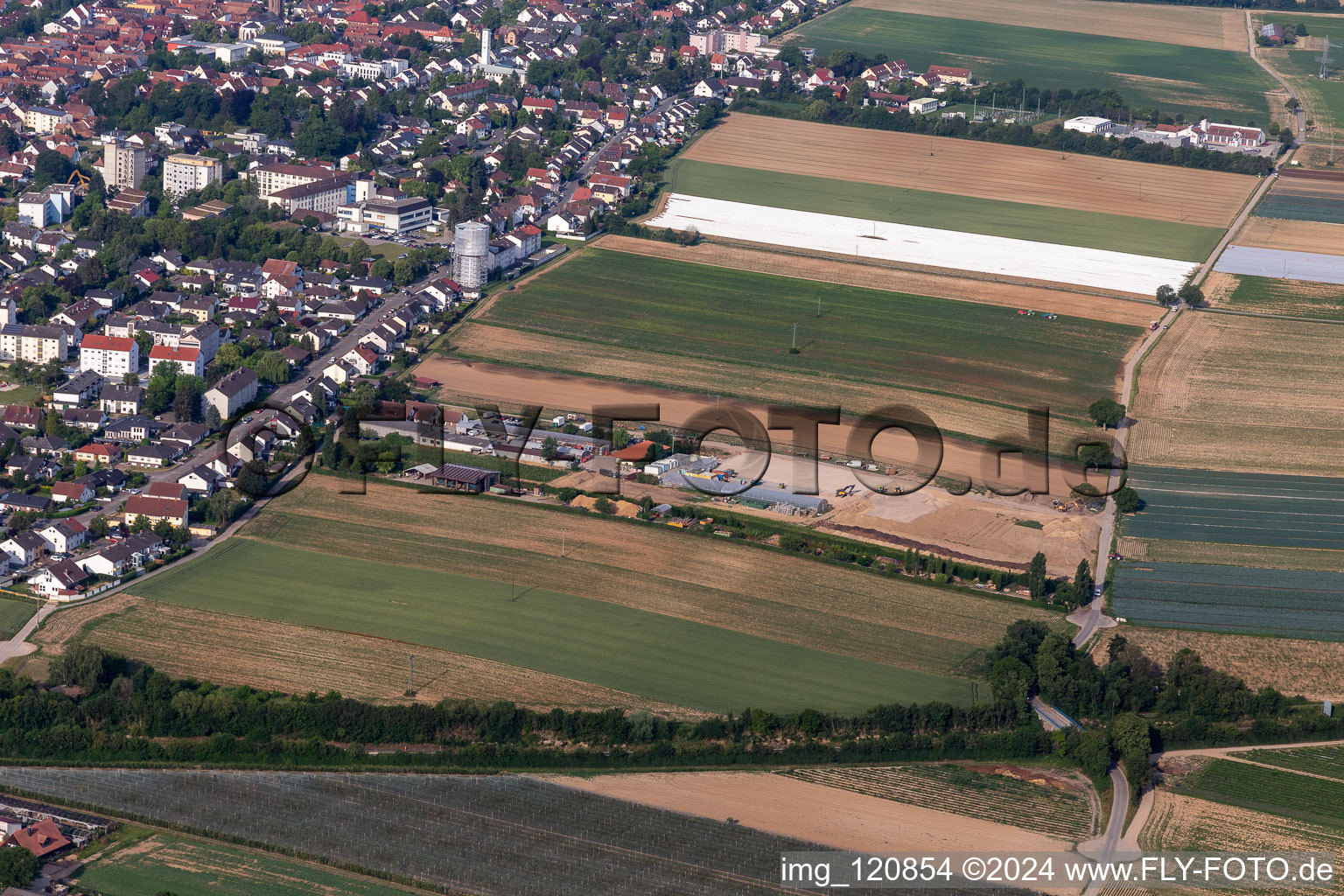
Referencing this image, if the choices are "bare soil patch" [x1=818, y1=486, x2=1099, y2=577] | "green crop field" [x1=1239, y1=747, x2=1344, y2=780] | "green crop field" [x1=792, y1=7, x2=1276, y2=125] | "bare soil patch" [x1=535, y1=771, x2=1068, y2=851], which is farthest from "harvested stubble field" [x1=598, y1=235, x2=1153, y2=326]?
"bare soil patch" [x1=535, y1=771, x2=1068, y2=851]

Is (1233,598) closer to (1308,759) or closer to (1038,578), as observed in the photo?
(1038,578)

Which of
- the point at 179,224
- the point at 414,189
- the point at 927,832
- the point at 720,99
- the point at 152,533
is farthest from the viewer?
the point at 720,99

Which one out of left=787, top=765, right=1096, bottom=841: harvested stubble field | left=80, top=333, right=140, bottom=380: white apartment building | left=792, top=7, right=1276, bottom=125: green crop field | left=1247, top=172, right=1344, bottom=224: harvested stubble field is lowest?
left=787, top=765, right=1096, bottom=841: harvested stubble field

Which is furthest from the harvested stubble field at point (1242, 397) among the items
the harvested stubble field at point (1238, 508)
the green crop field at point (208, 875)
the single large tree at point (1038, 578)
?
the green crop field at point (208, 875)

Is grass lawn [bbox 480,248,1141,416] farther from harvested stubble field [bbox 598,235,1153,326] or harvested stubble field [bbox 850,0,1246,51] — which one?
harvested stubble field [bbox 850,0,1246,51]

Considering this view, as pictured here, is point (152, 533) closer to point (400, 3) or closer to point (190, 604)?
point (190, 604)

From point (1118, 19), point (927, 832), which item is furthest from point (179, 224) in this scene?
point (1118, 19)

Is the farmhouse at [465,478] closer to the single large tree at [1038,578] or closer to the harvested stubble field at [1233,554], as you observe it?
the single large tree at [1038,578]
